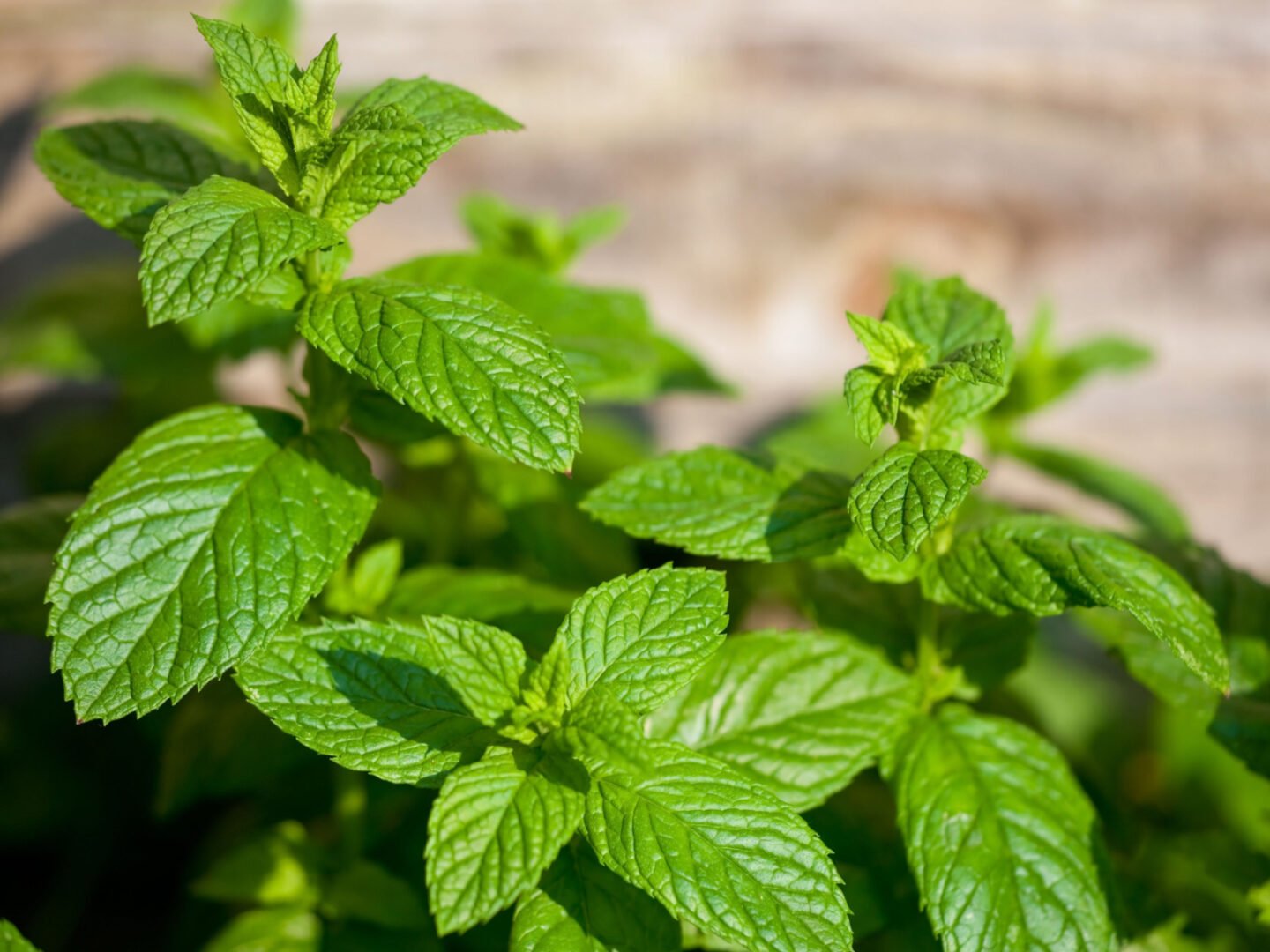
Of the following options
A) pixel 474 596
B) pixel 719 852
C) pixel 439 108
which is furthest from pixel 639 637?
pixel 439 108

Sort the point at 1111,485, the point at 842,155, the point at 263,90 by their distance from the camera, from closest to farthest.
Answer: the point at 263,90
the point at 1111,485
the point at 842,155

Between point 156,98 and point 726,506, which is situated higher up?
point 156,98

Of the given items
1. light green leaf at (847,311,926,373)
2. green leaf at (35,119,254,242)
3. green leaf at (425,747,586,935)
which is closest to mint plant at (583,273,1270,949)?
light green leaf at (847,311,926,373)

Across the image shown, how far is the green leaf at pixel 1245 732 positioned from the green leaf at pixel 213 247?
3.05 feet

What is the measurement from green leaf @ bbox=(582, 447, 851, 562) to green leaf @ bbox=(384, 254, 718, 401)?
0.48 ft

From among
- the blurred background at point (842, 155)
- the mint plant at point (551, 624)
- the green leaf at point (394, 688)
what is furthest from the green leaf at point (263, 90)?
the blurred background at point (842, 155)

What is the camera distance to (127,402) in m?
1.92

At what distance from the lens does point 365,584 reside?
118 cm

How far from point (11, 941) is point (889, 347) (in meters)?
0.86

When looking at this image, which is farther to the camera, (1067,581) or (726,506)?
(726,506)

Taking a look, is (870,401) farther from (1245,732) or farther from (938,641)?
(1245,732)

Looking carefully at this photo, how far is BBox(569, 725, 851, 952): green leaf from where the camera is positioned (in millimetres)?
833

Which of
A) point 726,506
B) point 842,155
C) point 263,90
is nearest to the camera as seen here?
point 263,90

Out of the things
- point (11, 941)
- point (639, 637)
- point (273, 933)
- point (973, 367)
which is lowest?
point (273, 933)
